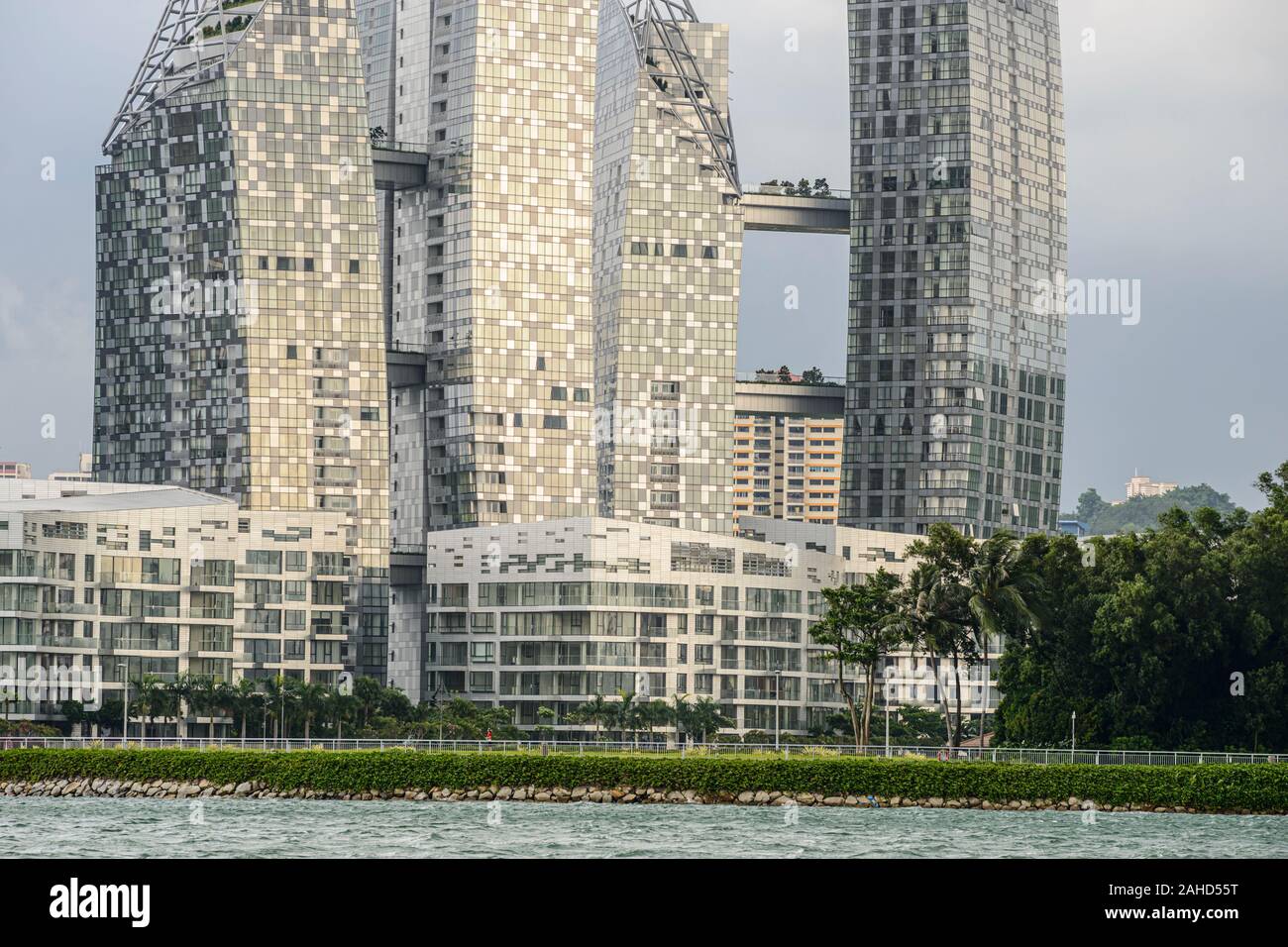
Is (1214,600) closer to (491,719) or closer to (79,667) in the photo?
(491,719)

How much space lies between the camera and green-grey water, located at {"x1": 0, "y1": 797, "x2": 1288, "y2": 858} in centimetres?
8519

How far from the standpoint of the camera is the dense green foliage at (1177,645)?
139250 mm

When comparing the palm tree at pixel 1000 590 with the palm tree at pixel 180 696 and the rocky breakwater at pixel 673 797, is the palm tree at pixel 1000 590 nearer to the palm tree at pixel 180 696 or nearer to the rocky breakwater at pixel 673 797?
the rocky breakwater at pixel 673 797

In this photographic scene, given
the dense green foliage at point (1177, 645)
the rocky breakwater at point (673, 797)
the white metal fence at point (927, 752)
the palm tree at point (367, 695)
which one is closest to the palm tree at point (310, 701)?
the palm tree at point (367, 695)

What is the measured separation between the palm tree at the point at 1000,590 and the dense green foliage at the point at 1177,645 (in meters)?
1.87

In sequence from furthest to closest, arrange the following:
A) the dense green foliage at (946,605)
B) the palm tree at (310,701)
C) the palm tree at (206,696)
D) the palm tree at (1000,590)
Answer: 1. the palm tree at (206,696)
2. the palm tree at (310,701)
3. the dense green foliage at (946,605)
4. the palm tree at (1000,590)

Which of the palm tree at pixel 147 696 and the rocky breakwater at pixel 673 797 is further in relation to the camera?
the palm tree at pixel 147 696

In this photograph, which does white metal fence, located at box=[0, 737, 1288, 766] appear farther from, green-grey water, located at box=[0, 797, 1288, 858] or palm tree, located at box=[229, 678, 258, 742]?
palm tree, located at box=[229, 678, 258, 742]

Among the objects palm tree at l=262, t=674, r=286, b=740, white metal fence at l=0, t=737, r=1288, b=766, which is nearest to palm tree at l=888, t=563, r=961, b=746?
white metal fence at l=0, t=737, r=1288, b=766

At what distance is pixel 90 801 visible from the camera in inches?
→ 4776

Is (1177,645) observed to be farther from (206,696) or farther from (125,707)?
(125,707)
